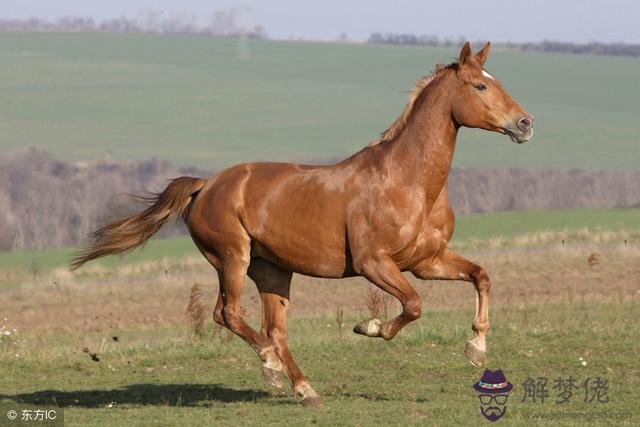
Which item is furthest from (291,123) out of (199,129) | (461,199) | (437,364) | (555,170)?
(437,364)

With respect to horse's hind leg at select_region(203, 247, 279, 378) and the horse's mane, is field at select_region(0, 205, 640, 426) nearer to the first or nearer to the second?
horse's hind leg at select_region(203, 247, 279, 378)

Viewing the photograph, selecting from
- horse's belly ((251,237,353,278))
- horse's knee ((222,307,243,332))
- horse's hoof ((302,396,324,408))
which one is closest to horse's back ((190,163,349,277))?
horse's belly ((251,237,353,278))

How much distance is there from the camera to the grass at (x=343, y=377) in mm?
9141

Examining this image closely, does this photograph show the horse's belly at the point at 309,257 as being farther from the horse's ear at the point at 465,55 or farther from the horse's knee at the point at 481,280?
the horse's ear at the point at 465,55

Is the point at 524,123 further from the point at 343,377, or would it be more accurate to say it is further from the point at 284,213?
the point at 343,377

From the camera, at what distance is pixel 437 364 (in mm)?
11516

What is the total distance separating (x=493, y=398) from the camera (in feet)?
31.0

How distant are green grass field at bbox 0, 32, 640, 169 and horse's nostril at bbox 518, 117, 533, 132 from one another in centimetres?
4251

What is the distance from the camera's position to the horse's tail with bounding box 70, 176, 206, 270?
34.7ft

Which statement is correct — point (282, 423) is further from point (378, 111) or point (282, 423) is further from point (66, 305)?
point (378, 111)

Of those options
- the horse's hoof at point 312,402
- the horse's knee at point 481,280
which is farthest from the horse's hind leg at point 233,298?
the horse's knee at point 481,280

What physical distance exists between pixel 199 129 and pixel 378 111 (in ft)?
37.2

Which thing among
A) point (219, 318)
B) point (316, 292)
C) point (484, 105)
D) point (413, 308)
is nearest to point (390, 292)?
point (413, 308)

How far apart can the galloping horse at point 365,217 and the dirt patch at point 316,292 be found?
693 centimetres
